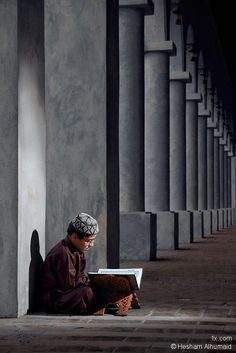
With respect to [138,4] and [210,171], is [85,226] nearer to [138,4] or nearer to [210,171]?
[138,4]

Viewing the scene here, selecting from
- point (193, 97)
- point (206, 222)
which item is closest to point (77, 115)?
point (193, 97)

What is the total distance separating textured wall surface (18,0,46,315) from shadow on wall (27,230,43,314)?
0.01 meters

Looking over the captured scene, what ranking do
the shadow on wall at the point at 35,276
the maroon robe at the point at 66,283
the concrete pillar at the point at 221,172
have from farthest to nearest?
the concrete pillar at the point at 221,172
the shadow on wall at the point at 35,276
the maroon robe at the point at 66,283

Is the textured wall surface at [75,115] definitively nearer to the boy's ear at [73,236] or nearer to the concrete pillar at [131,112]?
the boy's ear at [73,236]

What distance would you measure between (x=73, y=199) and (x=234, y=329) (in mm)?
4400

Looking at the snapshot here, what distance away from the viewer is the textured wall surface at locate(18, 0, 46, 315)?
32.4 ft

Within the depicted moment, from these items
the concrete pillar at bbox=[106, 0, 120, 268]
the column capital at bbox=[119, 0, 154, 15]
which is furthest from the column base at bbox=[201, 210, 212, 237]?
the concrete pillar at bbox=[106, 0, 120, 268]

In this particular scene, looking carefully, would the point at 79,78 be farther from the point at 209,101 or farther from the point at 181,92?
the point at 209,101

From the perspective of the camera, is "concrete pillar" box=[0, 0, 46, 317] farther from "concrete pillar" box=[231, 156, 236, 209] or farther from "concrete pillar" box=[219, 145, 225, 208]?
"concrete pillar" box=[231, 156, 236, 209]

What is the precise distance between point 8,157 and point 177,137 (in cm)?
1732

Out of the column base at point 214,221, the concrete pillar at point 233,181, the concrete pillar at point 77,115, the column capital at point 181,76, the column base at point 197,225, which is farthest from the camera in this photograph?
the concrete pillar at point 233,181

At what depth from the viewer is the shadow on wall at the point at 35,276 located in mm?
10157

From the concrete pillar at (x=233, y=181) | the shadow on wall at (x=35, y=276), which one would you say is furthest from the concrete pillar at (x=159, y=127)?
the concrete pillar at (x=233, y=181)

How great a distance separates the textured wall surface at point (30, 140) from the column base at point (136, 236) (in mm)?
7702
